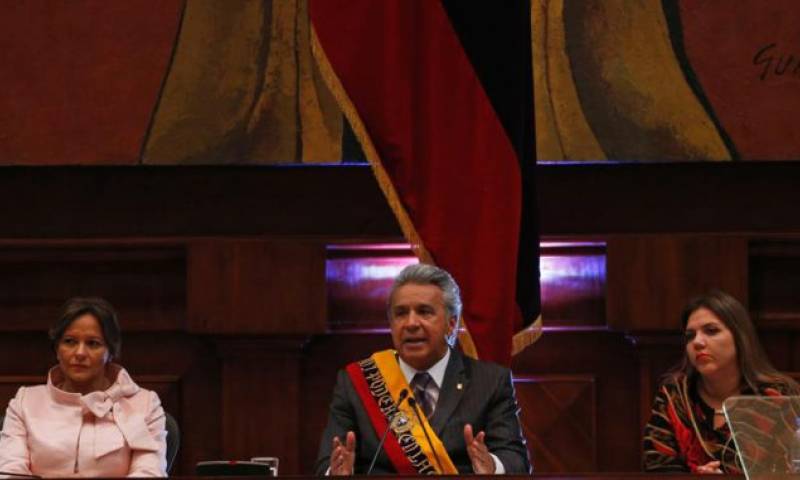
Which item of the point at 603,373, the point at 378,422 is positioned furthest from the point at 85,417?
the point at 603,373

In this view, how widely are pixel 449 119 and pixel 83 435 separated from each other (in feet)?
5.38

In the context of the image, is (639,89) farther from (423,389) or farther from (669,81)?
(423,389)

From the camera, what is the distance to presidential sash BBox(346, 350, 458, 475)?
394 centimetres

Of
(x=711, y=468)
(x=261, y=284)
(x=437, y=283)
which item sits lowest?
(x=711, y=468)

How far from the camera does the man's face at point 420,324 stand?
419cm

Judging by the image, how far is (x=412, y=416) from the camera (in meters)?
4.02

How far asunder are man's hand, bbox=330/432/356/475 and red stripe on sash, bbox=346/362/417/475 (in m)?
0.15

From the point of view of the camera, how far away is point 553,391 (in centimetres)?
554

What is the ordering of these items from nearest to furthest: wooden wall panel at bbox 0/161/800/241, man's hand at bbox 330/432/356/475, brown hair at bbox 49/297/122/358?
man's hand at bbox 330/432/356/475 → brown hair at bbox 49/297/122/358 → wooden wall panel at bbox 0/161/800/241

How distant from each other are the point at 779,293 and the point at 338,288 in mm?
1667

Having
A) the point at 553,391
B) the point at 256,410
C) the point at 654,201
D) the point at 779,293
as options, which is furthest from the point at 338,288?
the point at 779,293

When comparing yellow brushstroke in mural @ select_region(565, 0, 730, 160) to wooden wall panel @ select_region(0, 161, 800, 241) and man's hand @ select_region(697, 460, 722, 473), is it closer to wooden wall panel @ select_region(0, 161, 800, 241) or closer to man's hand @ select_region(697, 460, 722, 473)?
wooden wall panel @ select_region(0, 161, 800, 241)

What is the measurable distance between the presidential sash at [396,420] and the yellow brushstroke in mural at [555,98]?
147 cm
